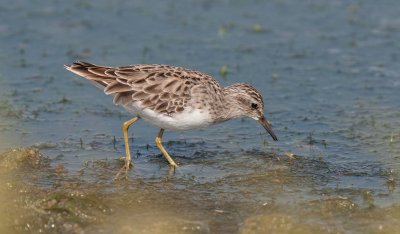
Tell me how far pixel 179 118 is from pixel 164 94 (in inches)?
16.6

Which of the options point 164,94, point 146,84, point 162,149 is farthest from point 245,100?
point 146,84

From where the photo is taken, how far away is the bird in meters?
12.7

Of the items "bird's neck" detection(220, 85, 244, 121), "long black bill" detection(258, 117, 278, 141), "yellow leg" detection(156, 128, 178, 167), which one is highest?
"bird's neck" detection(220, 85, 244, 121)

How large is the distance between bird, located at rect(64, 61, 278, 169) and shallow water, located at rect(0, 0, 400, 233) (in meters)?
0.74

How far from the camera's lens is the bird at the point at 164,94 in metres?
12.7

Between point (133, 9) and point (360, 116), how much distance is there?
23.1 ft

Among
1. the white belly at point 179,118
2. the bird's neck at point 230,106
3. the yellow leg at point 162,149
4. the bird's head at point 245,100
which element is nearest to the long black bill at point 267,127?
the bird's head at point 245,100

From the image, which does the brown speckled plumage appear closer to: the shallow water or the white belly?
the white belly

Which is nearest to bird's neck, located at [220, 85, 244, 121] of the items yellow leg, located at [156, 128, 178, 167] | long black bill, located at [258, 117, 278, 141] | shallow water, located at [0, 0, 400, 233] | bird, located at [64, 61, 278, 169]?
bird, located at [64, 61, 278, 169]

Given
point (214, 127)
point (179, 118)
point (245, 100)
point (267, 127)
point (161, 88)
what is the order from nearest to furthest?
point (179, 118) < point (161, 88) < point (245, 100) < point (267, 127) < point (214, 127)

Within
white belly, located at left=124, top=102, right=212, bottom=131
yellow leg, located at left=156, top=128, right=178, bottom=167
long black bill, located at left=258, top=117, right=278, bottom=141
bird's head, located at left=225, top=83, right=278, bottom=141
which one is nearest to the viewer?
white belly, located at left=124, top=102, right=212, bottom=131

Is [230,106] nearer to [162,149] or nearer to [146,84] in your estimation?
[162,149]

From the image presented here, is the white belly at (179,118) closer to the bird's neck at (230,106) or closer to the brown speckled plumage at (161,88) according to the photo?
the brown speckled plumage at (161,88)

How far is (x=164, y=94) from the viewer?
12.8 metres
